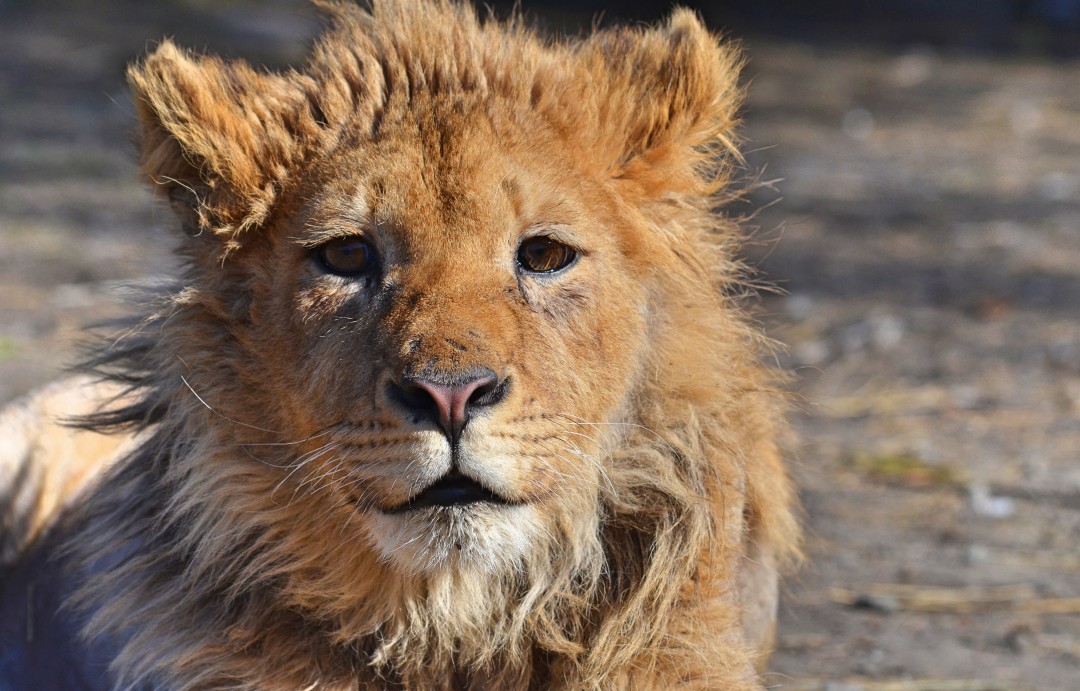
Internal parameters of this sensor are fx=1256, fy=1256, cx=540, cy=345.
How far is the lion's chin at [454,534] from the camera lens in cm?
241

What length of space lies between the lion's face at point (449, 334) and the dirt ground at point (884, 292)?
0.64 metres

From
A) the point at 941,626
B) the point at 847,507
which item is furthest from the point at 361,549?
the point at 847,507

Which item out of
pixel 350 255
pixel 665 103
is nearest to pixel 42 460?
pixel 350 255

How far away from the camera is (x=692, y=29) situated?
295cm

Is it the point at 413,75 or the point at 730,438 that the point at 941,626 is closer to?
the point at 730,438

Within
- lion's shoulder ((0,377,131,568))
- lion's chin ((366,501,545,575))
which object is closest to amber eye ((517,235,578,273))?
lion's chin ((366,501,545,575))

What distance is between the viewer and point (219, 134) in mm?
A: 2738

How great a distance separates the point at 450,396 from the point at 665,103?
0.99 meters


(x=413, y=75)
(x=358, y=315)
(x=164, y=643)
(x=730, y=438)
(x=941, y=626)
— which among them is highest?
(x=413, y=75)

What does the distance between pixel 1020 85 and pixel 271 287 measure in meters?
10.7

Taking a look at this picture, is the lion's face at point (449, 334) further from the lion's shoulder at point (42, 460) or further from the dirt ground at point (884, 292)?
the lion's shoulder at point (42, 460)

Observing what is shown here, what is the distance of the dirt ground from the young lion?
431 mm

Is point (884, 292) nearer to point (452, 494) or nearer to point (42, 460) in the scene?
point (42, 460)

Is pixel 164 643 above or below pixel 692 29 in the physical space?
below
